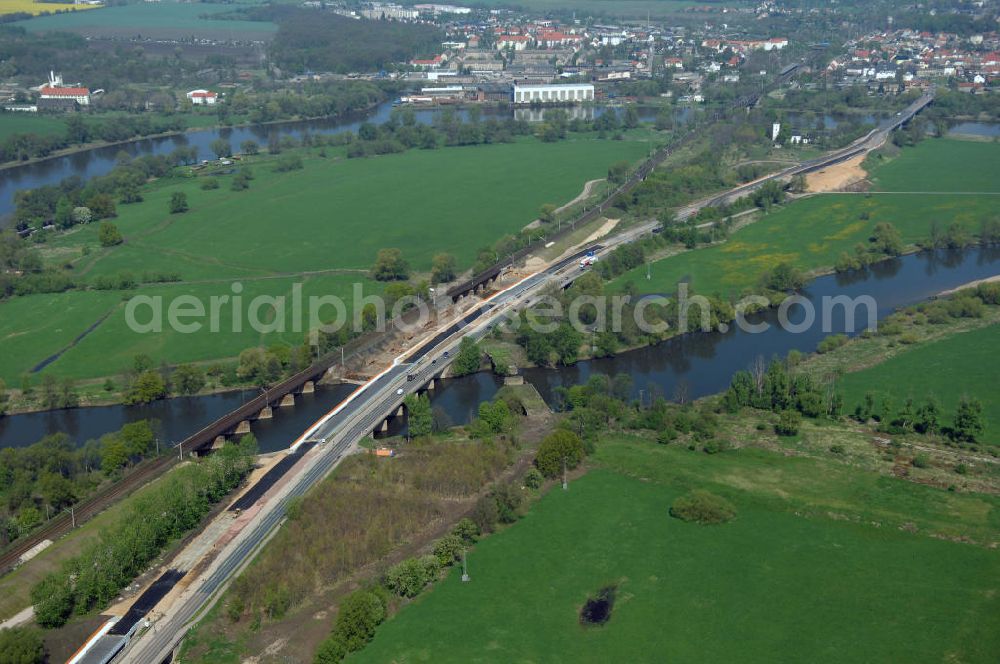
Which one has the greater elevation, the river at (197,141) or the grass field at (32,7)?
the grass field at (32,7)

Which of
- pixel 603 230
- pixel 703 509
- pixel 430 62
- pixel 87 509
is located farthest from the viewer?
pixel 430 62

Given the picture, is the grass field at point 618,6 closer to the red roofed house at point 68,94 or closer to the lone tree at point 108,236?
the red roofed house at point 68,94

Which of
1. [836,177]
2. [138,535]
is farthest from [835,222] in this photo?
[138,535]

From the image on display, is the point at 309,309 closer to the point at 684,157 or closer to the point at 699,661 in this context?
Result: the point at 699,661

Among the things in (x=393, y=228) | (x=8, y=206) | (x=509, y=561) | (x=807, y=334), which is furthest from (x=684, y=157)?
(x=509, y=561)

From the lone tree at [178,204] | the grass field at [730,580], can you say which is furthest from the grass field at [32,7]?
the grass field at [730,580]

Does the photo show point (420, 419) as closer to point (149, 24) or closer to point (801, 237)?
point (801, 237)
